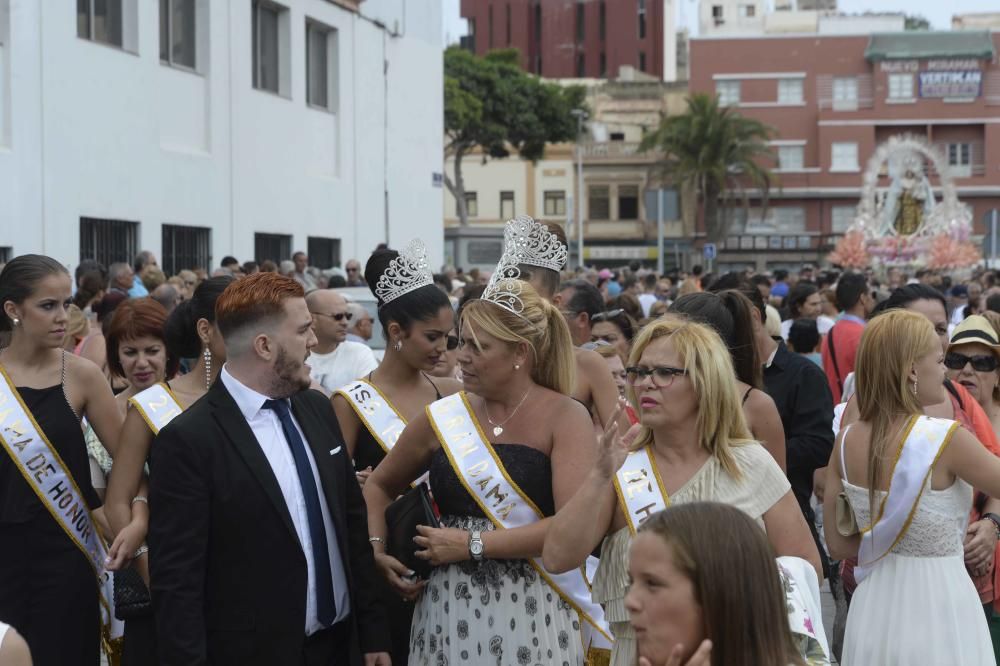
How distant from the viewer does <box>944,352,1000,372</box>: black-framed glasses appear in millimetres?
6133

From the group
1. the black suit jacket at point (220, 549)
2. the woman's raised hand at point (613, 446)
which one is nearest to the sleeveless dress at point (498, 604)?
the black suit jacket at point (220, 549)

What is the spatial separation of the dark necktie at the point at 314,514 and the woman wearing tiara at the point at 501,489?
0.31 metres

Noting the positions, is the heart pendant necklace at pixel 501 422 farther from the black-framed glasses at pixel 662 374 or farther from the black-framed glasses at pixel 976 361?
the black-framed glasses at pixel 976 361

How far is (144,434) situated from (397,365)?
0.98m

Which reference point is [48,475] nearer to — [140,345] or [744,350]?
[140,345]

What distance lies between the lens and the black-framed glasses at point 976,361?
613cm

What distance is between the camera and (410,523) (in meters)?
4.49

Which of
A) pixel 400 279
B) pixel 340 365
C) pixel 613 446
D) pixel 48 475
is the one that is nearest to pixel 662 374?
pixel 613 446

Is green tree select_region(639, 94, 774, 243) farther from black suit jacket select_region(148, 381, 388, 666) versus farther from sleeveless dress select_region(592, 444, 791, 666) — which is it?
black suit jacket select_region(148, 381, 388, 666)

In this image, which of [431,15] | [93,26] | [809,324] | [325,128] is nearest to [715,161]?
[431,15]

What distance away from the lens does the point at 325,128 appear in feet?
82.7

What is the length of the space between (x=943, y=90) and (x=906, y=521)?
214ft

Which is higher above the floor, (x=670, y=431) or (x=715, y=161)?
(x=715, y=161)

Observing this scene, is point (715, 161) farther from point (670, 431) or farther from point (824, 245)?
point (670, 431)
